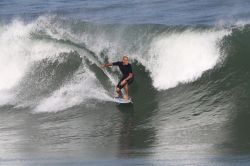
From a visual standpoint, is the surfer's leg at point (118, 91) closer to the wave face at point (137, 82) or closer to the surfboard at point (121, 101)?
the surfboard at point (121, 101)

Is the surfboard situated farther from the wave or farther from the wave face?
the wave

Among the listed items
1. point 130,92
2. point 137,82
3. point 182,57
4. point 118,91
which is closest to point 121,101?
point 118,91

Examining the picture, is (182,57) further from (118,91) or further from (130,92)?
(118,91)

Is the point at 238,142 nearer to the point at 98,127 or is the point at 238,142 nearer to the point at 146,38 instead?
the point at 98,127

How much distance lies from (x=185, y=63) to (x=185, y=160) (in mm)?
7940

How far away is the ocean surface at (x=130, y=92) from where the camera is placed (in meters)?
11.1

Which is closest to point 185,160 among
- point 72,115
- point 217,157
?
point 217,157

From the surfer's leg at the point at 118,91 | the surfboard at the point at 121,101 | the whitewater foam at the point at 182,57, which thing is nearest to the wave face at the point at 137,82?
the whitewater foam at the point at 182,57

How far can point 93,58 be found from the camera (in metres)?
18.4

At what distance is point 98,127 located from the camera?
1380 cm

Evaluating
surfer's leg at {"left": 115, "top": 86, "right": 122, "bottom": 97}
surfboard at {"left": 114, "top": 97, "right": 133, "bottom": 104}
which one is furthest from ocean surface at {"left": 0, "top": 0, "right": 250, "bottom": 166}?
surfer's leg at {"left": 115, "top": 86, "right": 122, "bottom": 97}

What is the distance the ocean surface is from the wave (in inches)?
1.3

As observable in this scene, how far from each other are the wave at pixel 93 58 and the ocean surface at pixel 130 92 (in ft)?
0.11

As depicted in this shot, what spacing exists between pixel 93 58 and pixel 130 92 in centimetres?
238
